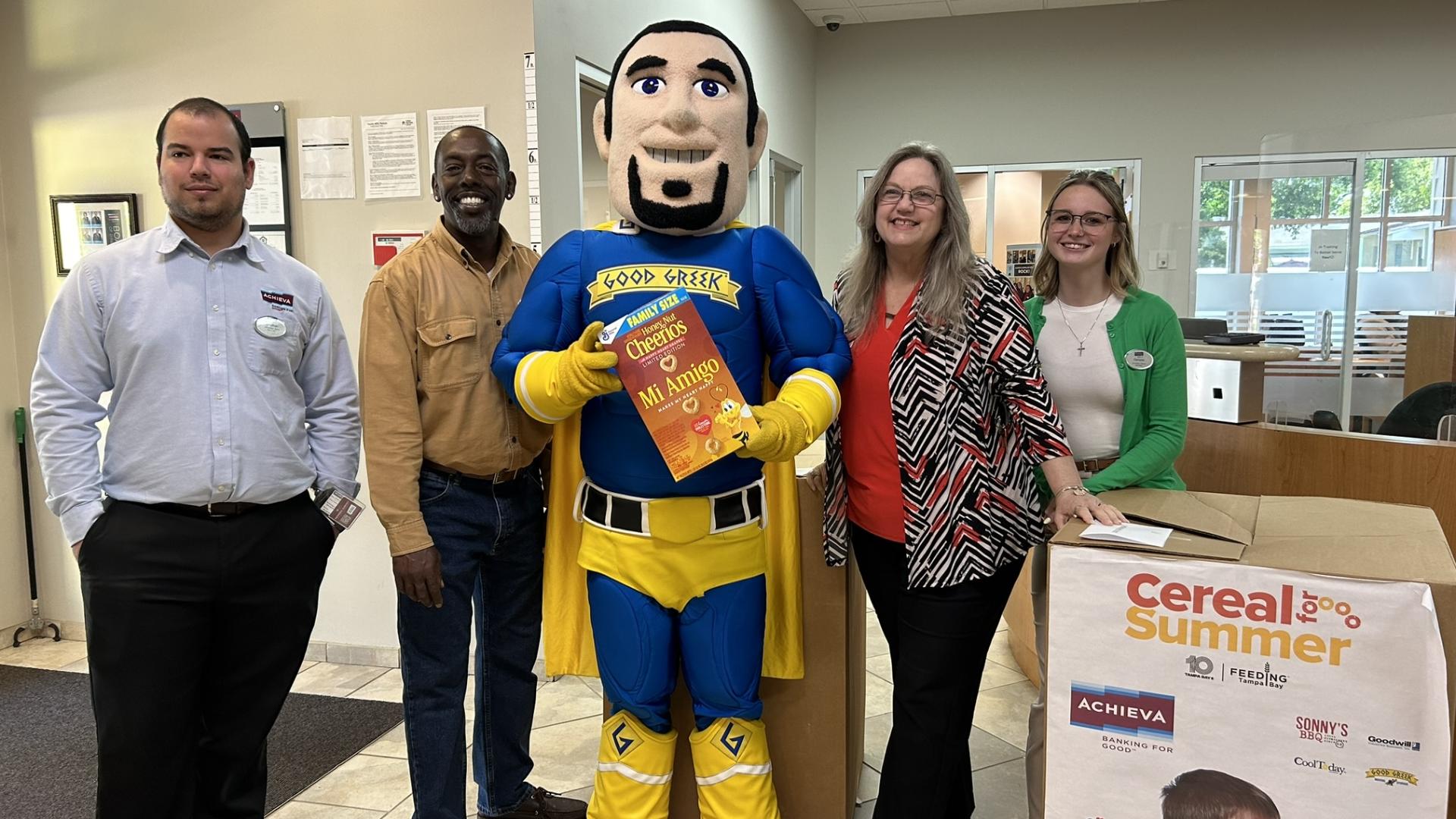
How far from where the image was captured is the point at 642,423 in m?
1.82

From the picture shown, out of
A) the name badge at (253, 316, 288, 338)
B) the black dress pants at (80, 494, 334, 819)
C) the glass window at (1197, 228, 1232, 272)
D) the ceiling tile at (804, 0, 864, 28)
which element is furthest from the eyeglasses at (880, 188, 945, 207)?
the glass window at (1197, 228, 1232, 272)

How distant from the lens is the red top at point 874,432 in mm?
1771

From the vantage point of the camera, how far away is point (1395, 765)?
123 cm

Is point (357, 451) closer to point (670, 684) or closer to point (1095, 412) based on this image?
point (670, 684)

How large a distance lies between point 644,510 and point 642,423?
167mm

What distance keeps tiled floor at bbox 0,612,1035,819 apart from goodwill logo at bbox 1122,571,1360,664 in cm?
124

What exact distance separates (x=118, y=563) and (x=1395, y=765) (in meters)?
2.03

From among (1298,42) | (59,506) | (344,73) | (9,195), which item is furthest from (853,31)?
(59,506)

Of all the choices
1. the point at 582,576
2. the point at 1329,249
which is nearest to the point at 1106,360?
the point at 582,576

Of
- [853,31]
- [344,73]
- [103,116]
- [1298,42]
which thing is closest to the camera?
[344,73]

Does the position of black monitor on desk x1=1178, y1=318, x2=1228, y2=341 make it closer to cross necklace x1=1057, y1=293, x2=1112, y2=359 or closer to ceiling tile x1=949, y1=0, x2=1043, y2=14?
cross necklace x1=1057, y1=293, x2=1112, y2=359

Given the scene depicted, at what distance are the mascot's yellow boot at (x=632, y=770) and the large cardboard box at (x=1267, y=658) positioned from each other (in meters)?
0.80

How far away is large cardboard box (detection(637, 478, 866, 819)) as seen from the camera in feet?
6.84

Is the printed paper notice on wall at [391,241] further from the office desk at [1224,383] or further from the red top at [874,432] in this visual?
the office desk at [1224,383]
